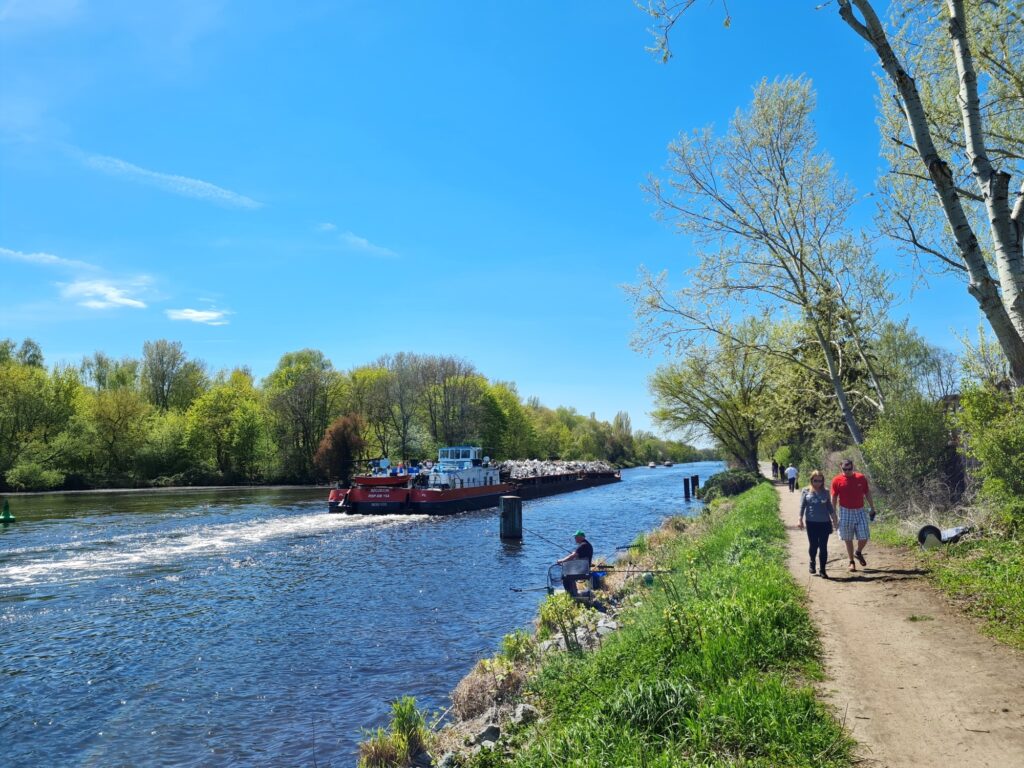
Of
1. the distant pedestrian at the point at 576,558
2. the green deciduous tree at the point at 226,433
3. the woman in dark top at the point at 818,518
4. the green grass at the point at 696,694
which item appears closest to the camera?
the green grass at the point at 696,694

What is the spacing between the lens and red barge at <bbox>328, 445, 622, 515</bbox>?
119ft

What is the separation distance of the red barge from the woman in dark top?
28.2 metres

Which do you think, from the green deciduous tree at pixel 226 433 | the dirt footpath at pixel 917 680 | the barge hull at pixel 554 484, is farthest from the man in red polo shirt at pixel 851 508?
the green deciduous tree at pixel 226 433

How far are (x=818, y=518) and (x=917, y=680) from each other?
477 centimetres

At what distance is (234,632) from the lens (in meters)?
13.3

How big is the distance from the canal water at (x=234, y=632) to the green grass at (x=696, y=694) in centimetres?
340

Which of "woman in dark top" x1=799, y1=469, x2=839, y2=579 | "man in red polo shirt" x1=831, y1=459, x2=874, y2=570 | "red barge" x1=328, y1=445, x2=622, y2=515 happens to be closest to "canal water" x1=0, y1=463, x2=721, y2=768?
"woman in dark top" x1=799, y1=469, x2=839, y2=579

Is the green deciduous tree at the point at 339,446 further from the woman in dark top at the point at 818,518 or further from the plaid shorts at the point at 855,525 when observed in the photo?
the plaid shorts at the point at 855,525

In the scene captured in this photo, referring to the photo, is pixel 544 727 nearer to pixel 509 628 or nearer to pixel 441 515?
pixel 509 628

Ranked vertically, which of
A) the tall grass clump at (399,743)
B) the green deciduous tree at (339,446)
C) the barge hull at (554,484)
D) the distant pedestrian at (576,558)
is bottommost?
the barge hull at (554,484)

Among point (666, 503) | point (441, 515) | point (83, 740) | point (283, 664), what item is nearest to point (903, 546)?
point (283, 664)

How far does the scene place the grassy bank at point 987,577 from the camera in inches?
259

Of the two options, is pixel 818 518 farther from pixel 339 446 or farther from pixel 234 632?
pixel 339 446

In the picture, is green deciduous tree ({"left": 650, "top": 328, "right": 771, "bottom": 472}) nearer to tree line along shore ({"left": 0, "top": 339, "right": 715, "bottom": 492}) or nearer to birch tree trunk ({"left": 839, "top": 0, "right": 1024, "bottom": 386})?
tree line along shore ({"left": 0, "top": 339, "right": 715, "bottom": 492})
